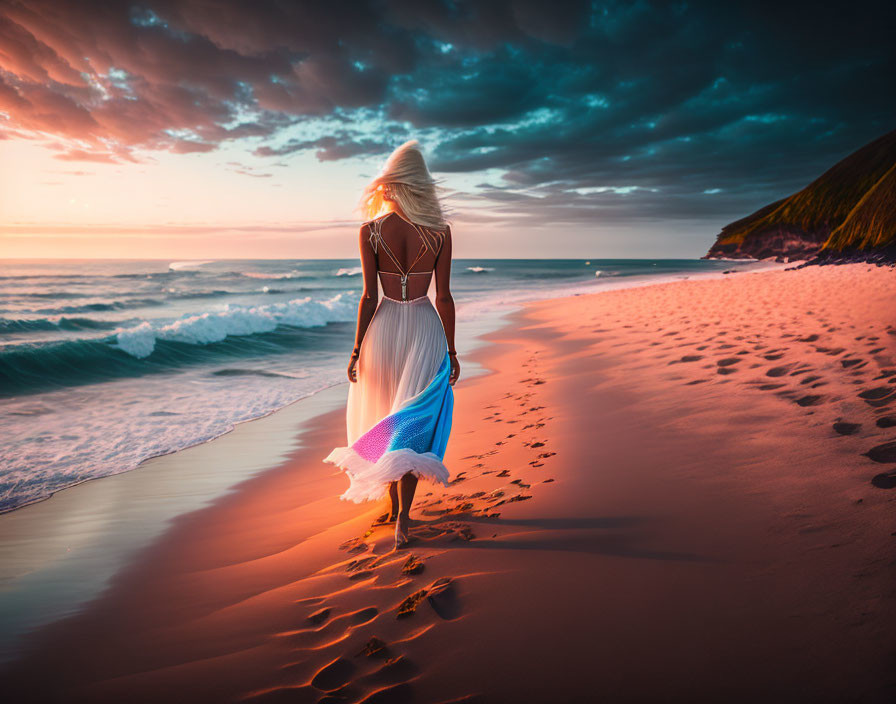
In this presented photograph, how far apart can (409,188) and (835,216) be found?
225ft

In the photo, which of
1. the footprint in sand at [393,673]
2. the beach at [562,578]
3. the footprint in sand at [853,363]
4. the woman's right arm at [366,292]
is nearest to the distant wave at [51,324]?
the beach at [562,578]

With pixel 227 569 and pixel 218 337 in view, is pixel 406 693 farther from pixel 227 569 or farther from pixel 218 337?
pixel 218 337

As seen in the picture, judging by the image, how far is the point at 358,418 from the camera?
3223mm

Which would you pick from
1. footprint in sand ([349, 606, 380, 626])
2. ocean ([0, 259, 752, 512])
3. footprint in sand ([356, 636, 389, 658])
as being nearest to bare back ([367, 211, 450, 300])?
footprint in sand ([349, 606, 380, 626])

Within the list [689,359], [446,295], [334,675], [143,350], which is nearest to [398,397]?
[446,295]

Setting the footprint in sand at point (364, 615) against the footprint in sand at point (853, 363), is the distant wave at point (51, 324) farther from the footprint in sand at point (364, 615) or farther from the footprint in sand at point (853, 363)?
the footprint in sand at point (853, 363)

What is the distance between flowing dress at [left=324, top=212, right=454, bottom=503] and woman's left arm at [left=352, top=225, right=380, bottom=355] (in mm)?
38

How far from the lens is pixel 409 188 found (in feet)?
9.66

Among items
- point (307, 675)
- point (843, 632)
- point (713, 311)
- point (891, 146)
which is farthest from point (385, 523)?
point (891, 146)

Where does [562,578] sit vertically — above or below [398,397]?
below

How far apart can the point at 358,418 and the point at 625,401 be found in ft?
11.3

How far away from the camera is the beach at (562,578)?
5.73ft

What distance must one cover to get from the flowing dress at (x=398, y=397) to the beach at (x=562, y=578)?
52cm

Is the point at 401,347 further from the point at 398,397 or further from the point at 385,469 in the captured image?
the point at 385,469
